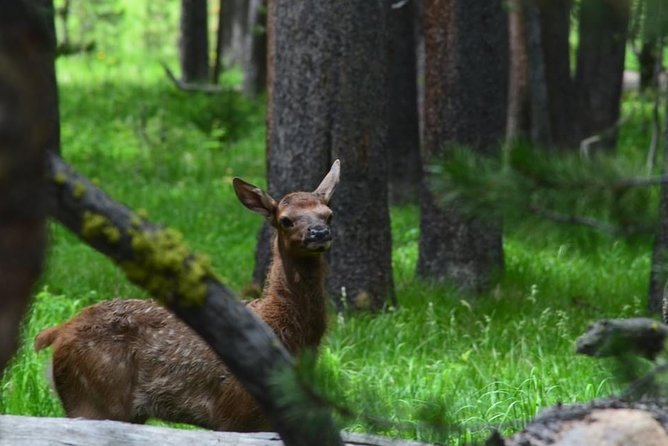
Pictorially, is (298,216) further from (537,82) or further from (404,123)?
(537,82)

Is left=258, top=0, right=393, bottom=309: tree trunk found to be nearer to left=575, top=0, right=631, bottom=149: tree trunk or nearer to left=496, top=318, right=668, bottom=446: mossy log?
left=496, top=318, right=668, bottom=446: mossy log

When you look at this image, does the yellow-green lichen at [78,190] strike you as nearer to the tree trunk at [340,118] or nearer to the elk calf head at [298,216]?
the elk calf head at [298,216]

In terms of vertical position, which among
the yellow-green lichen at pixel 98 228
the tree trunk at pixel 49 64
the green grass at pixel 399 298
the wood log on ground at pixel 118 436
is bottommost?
the green grass at pixel 399 298

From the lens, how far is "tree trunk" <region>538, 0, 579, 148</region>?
1587 centimetres

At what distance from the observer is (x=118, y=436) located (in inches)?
209

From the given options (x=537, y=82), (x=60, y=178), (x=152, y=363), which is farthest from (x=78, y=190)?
(x=537, y=82)

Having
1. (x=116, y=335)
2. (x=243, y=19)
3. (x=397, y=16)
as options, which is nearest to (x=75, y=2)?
(x=243, y=19)

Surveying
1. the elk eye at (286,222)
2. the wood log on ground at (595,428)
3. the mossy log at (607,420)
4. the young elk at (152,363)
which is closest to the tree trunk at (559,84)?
the elk eye at (286,222)

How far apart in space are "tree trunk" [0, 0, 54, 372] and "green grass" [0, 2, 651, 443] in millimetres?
400

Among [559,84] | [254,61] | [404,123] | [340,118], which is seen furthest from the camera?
[254,61]

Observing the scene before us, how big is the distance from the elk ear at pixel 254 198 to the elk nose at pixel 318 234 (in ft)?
1.31

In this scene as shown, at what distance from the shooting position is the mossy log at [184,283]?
12.5ft

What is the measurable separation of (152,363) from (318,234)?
1.07 metres

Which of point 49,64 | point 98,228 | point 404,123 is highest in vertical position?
point 49,64
